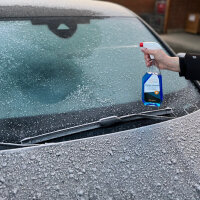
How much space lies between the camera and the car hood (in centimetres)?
88

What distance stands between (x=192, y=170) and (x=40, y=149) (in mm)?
592

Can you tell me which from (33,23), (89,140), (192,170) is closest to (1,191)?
(89,140)

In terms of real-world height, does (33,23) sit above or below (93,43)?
above

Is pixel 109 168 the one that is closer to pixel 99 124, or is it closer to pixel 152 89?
pixel 99 124

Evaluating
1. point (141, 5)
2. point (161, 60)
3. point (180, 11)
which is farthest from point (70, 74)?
point (141, 5)

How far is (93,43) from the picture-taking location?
1614mm

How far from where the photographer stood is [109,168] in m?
0.97

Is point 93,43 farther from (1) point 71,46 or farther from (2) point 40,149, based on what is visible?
(2) point 40,149

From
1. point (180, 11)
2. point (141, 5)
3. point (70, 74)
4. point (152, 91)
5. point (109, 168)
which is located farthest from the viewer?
point (141, 5)

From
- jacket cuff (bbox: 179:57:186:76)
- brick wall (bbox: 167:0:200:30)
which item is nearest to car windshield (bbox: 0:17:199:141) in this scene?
jacket cuff (bbox: 179:57:186:76)

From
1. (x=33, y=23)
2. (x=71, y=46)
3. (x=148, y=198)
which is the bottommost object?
(x=148, y=198)

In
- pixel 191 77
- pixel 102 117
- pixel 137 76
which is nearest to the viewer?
pixel 102 117

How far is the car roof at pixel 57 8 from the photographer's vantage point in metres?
1.54

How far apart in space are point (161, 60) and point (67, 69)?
505 mm
